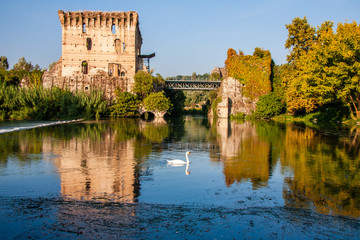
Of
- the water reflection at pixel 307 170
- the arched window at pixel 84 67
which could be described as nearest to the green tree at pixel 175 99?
the arched window at pixel 84 67

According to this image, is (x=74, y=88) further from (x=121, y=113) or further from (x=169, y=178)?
(x=169, y=178)

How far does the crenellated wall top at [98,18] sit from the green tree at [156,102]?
50.9 ft

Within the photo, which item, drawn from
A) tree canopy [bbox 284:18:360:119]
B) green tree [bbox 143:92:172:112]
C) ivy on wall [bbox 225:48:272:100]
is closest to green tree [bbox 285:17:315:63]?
ivy on wall [bbox 225:48:272:100]

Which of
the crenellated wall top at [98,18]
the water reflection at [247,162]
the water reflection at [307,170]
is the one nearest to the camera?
the water reflection at [307,170]

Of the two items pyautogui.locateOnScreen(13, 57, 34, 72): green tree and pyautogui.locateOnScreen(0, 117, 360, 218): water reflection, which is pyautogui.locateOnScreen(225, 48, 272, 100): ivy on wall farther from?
pyautogui.locateOnScreen(13, 57, 34, 72): green tree

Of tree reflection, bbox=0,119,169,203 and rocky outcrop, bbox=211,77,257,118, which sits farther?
rocky outcrop, bbox=211,77,257,118

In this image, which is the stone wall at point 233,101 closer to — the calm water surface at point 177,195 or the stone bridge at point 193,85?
the stone bridge at point 193,85

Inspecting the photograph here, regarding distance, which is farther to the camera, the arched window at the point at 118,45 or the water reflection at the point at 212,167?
the arched window at the point at 118,45

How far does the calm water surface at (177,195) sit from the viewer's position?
6793 millimetres

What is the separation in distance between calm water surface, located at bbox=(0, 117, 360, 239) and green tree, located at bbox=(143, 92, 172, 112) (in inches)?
1501

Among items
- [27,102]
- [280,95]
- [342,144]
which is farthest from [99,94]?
[342,144]

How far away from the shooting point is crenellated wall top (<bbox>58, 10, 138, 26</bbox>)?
59.8m

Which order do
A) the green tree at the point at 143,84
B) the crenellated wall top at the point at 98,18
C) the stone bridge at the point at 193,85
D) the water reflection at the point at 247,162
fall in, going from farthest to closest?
the stone bridge at the point at 193,85 < the crenellated wall top at the point at 98,18 < the green tree at the point at 143,84 < the water reflection at the point at 247,162

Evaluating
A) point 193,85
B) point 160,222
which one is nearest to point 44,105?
point 193,85
